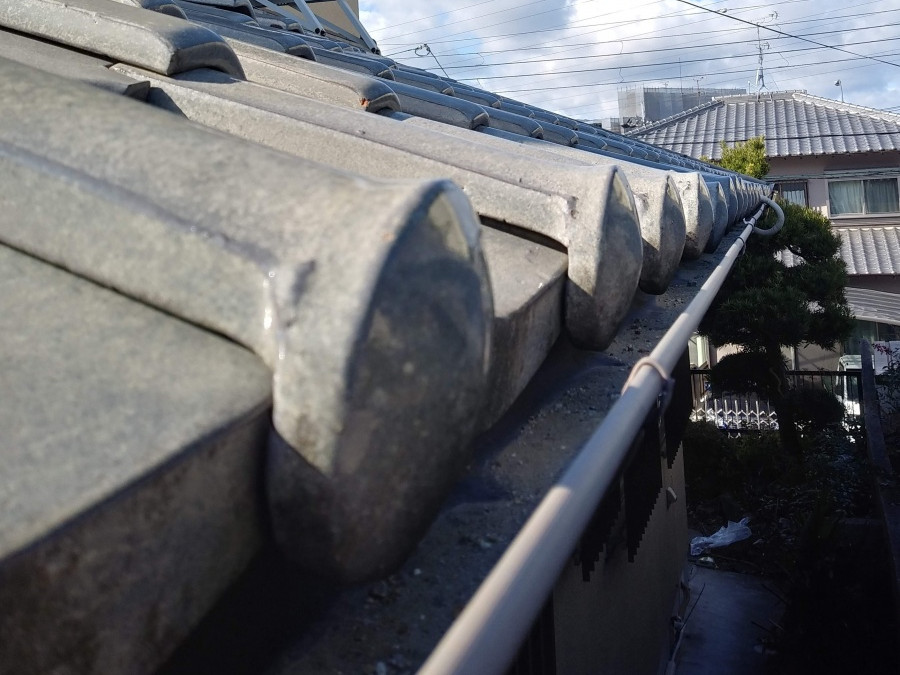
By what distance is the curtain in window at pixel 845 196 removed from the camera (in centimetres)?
1912

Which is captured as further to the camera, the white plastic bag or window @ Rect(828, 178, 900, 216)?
window @ Rect(828, 178, 900, 216)

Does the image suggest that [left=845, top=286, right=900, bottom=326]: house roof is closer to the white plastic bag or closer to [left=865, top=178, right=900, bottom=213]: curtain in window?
[left=865, top=178, right=900, bottom=213]: curtain in window

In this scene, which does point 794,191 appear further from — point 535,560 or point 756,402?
point 535,560

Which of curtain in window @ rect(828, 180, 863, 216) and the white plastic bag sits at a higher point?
curtain in window @ rect(828, 180, 863, 216)

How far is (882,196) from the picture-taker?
62.4 ft

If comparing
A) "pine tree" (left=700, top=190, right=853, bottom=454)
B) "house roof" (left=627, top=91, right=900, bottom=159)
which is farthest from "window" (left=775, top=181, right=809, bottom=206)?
"pine tree" (left=700, top=190, right=853, bottom=454)

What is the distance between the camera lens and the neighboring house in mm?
17703

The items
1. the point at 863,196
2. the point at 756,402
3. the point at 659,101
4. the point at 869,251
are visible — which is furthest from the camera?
the point at 659,101

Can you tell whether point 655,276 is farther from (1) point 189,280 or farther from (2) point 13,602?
(2) point 13,602

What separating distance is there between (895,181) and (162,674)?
21.4m

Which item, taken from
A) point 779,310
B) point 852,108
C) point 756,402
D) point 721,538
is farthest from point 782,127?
point 721,538

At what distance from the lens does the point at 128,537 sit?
25.4 inches

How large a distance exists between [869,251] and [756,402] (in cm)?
619

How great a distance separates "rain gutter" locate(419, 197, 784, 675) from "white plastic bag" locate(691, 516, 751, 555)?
852 cm
